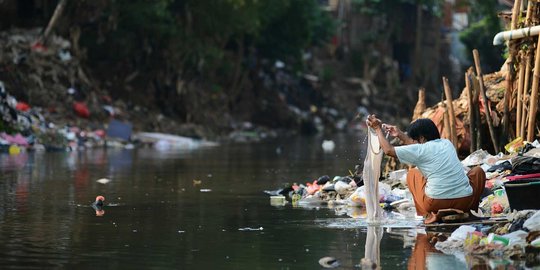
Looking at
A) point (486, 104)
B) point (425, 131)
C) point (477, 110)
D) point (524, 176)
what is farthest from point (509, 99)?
point (425, 131)

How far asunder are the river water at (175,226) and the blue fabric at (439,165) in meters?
0.61

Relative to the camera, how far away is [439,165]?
11.7m

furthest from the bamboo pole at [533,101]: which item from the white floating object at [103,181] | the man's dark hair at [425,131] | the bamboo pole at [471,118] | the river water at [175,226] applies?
the white floating object at [103,181]

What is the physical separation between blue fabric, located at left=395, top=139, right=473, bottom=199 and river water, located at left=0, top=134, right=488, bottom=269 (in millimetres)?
614

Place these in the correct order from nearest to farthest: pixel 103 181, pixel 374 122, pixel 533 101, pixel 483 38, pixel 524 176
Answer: pixel 374 122, pixel 524 176, pixel 533 101, pixel 103 181, pixel 483 38

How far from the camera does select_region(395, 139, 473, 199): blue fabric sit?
11742 millimetres

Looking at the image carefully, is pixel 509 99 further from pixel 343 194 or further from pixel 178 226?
pixel 178 226

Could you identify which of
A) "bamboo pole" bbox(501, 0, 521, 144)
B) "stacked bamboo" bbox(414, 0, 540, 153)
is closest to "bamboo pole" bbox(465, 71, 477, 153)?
"stacked bamboo" bbox(414, 0, 540, 153)

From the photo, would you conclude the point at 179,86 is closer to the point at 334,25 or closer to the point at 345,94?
the point at 334,25

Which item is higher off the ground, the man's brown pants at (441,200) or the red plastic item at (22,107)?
the red plastic item at (22,107)

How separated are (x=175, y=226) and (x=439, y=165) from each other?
8.33ft

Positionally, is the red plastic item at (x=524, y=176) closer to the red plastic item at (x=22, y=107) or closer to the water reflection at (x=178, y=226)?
the water reflection at (x=178, y=226)

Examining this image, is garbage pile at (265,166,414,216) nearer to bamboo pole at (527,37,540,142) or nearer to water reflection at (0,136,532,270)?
water reflection at (0,136,532,270)

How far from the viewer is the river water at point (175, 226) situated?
31.7 ft
